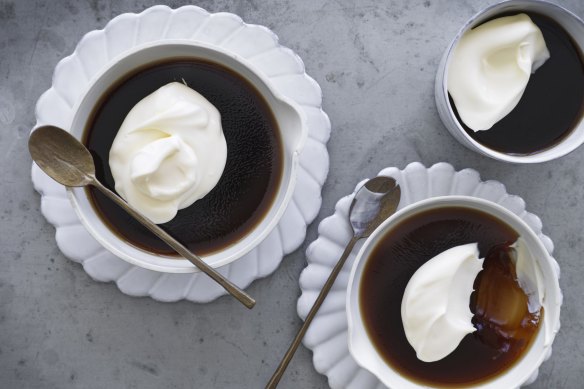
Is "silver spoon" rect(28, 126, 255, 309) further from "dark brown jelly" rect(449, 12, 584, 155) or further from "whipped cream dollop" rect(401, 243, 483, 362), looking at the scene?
"dark brown jelly" rect(449, 12, 584, 155)

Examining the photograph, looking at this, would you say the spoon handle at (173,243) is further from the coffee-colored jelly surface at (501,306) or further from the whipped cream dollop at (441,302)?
the coffee-colored jelly surface at (501,306)

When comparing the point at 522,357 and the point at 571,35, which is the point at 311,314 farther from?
the point at 571,35

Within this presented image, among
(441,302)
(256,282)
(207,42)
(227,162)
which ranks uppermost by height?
(207,42)

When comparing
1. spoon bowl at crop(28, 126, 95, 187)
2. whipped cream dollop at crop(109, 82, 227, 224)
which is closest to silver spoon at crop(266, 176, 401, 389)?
whipped cream dollop at crop(109, 82, 227, 224)

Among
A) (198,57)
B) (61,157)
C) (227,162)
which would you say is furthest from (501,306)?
(61,157)

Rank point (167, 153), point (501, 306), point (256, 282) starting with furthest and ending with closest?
point (256, 282) → point (501, 306) → point (167, 153)

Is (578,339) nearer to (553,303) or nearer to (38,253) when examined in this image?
(553,303)
